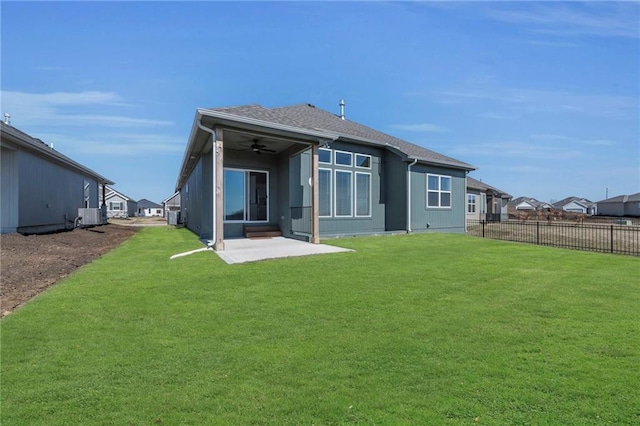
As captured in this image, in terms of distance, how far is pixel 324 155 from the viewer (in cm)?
1255

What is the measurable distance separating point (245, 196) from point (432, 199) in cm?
883

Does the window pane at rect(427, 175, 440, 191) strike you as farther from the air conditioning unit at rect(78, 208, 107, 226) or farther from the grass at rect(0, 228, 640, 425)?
the air conditioning unit at rect(78, 208, 107, 226)

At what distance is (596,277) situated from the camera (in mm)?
5875

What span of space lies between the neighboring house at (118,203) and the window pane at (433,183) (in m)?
54.4

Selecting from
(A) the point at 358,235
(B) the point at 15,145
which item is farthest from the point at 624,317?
(B) the point at 15,145

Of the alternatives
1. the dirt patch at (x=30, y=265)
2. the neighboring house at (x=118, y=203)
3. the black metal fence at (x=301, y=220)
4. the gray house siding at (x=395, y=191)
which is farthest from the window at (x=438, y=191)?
the neighboring house at (x=118, y=203)

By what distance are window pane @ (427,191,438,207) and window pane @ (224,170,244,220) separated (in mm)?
8646

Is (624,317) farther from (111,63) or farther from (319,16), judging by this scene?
(111,63)

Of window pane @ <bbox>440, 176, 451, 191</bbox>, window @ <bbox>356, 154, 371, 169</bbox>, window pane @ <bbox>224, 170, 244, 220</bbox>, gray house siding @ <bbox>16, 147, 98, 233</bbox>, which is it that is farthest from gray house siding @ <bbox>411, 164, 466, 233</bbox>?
gray house siding @ <bbox>16, 147, 98, 233</bbox>

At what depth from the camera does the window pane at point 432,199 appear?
15.4 metres

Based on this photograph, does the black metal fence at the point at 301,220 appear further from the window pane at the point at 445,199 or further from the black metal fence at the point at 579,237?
the window pane at the point at 445,199

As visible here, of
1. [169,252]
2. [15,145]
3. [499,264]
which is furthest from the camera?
[15,145]

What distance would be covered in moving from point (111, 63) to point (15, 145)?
15.5 ft

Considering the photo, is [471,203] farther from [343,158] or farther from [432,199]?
[343,158]
